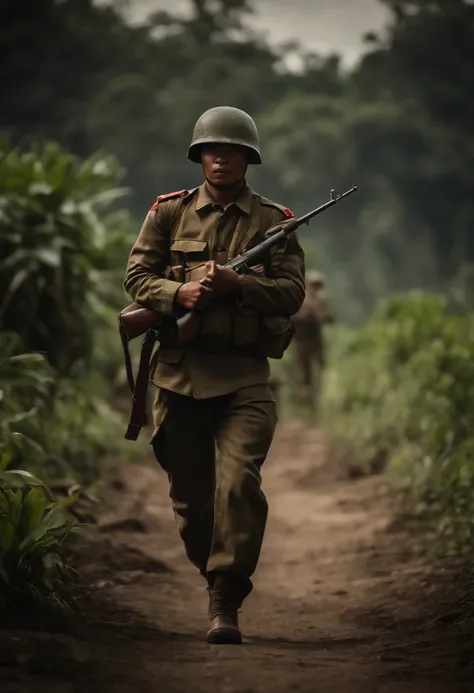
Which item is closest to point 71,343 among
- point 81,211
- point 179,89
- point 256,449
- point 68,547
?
point 81,211

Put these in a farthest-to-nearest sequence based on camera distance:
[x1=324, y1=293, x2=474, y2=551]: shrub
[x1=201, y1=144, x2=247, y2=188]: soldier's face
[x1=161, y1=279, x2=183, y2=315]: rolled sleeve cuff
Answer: [x1=324, y1=293, x2=474, y2=551]: shrub < [x1=201, y1=144, x2=247, y2=188]: soldier's face < [x1=161, y1=279, x2=183, y2=315]: rolled sleeve cuff

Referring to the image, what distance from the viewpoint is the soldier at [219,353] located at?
4.09m

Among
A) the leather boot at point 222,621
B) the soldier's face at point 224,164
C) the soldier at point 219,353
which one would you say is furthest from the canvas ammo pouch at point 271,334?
the leather boot at point 222,621

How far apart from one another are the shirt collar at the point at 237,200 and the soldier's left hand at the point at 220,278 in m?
0.34

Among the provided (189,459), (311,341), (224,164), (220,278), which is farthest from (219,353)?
(311,341)

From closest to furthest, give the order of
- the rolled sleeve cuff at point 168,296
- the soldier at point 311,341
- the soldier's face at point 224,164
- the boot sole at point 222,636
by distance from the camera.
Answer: the boot sole at point 222,636 < the rolled sleeve cuff at point 168,296 < the soldier's face at point 224,164 < the soldier at point 311,341

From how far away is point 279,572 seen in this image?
604 cm

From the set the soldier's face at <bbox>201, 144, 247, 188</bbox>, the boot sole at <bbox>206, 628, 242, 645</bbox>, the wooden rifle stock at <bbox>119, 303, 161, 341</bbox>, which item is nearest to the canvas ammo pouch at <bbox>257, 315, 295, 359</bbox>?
the wooden rifle stock at <bbox>119, 303, 161, 341</bbox>

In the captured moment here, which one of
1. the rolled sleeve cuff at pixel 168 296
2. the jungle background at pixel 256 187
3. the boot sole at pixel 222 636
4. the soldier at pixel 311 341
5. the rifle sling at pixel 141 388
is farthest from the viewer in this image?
the soldier at pixel 311 341

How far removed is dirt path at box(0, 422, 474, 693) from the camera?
132 inches

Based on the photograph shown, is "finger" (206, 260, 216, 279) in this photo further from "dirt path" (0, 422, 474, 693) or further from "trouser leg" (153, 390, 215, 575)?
"dirt path" (0, 422, 474, 693)

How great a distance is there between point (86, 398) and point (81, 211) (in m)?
1.48

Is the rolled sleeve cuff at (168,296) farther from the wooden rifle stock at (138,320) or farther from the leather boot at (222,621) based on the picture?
the leather boot at (222,621)

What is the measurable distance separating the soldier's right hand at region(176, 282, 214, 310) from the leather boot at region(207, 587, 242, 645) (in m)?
1.13
